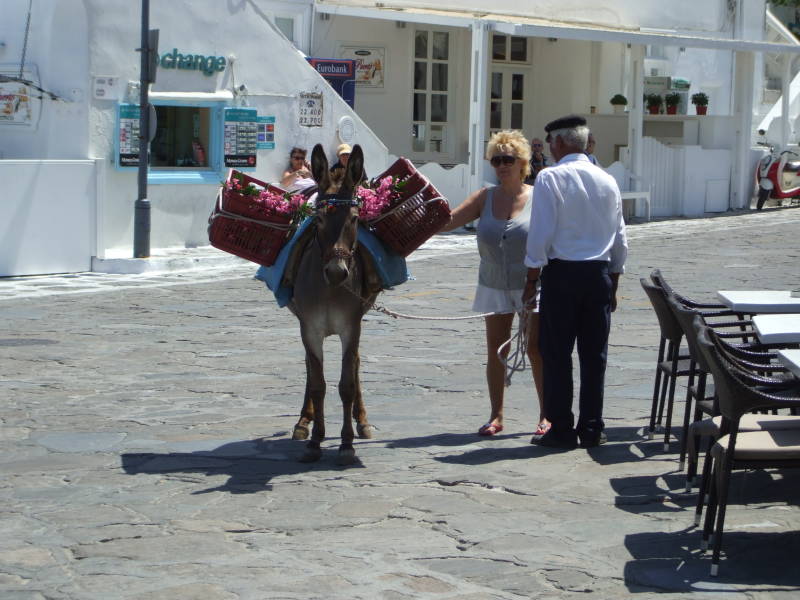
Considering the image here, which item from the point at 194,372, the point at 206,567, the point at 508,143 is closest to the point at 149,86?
the point at 194,372

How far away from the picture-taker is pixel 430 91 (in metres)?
26.4

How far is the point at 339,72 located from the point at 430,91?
3.32 m

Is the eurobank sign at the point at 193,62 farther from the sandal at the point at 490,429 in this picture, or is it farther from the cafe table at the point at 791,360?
the cafe table at the point at 791,360

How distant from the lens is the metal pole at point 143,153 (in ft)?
55.4

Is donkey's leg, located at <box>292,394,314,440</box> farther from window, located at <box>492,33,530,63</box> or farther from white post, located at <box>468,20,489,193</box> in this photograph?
window, located at <box>492,33,530,63</box>

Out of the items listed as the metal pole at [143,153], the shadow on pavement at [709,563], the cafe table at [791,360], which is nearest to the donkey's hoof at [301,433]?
the shadow on pavement at [709,563]

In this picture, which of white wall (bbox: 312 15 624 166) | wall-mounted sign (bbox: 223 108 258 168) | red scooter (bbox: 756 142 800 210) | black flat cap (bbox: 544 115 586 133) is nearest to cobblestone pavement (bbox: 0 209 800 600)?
black flat cap (bbox: 544 115 586 133)

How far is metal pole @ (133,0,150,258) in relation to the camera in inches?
665

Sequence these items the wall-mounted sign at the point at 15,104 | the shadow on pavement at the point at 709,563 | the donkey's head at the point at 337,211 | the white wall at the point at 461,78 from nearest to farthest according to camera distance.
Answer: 1. the shadow on pavement at the point at 709,563
2. the donkey's head at the point at 337,211
3. the wall-mounted sign at the point at 15,104
4. the white wall at the point at 461,78

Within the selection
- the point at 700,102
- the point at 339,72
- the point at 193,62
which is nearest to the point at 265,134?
the point at 193,62

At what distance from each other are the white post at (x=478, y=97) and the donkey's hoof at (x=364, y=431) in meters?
14.7

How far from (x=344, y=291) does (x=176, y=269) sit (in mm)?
10577

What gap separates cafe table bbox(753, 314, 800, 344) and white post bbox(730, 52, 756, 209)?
21.7 m

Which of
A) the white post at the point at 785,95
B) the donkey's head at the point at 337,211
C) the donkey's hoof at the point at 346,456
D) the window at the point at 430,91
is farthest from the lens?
the white post at the point at 785,95
